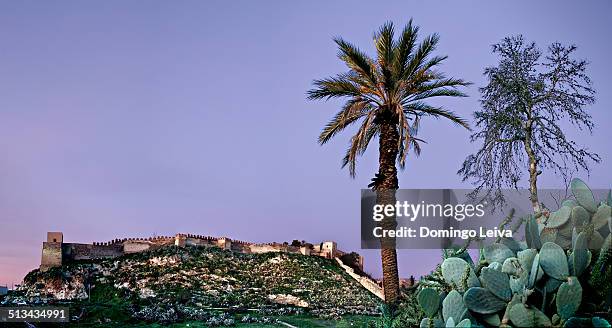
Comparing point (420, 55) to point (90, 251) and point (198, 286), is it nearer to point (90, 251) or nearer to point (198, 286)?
point (198, 286)

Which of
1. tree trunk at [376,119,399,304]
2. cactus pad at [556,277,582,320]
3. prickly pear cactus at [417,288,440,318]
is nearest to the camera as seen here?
cactus pad at [556,277,582,320]

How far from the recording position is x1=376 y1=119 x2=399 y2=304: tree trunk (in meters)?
16.3

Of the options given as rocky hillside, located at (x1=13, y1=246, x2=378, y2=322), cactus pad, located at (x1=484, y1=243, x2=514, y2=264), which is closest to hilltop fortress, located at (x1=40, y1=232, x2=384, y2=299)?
rocky hillside, located at (x1=13, y1=246, x2=378, y2=322)

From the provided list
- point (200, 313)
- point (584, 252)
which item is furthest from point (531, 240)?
point (200, 313)

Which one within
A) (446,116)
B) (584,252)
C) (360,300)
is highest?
(446,116)

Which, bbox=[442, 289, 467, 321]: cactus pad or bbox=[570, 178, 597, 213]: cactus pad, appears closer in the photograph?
bbox=[442, 289, 467, 321]: cactus pad

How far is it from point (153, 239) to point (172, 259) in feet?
Answer: 27.1

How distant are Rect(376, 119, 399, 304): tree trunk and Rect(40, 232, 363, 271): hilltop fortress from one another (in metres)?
30.6

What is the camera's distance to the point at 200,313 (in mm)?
23844

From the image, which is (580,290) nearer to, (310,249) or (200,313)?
(200,313)

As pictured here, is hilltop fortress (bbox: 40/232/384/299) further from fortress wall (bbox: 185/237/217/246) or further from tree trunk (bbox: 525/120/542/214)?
tree trunk (bbox: 525/120/542/214)

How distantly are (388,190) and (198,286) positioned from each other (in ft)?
64.6

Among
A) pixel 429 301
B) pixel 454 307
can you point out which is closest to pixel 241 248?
pixel 429 301

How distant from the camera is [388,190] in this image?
16578 millimetres
